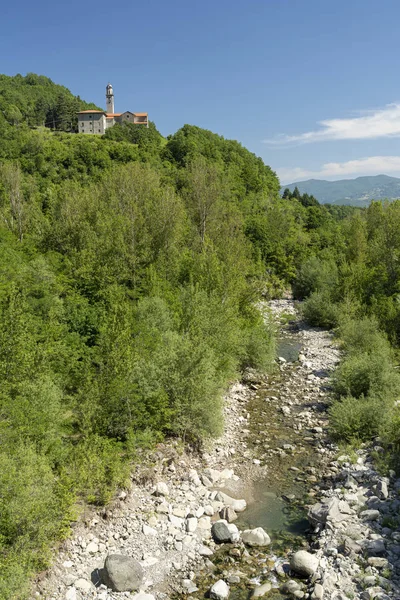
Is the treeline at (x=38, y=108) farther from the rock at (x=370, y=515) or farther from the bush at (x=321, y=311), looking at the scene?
the rock at (x=370, y=515)

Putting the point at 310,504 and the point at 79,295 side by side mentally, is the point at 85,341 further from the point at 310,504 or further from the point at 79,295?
the point at 310,504

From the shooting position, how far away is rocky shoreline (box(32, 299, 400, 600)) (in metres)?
12.5

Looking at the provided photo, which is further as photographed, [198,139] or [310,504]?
[198,139]

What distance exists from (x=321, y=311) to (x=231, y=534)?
1254 inches

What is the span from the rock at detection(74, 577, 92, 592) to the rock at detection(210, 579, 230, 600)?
11.9ft

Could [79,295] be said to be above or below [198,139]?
below

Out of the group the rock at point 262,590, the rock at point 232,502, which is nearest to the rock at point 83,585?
the rock at point 262,590

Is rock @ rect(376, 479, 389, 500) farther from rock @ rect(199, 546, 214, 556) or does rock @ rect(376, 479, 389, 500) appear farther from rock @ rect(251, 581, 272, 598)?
rock @ rect(199, 546, 214, 556)

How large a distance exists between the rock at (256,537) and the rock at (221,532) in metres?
0.54

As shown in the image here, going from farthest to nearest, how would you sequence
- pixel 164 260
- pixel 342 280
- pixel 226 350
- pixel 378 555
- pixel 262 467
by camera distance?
pixel 342 280 < pixel 164 260 < pixel 226 350 < pixel 262 467 < pixel 378 555

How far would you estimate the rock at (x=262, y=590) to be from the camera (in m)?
12.4

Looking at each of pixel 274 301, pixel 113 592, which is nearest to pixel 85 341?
pixel 113 592

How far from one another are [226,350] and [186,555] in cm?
1374

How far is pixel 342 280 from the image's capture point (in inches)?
1741
